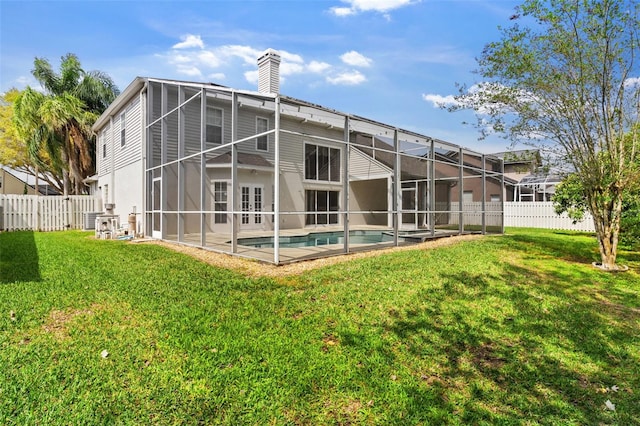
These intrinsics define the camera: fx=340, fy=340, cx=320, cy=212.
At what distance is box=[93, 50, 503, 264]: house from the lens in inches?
407

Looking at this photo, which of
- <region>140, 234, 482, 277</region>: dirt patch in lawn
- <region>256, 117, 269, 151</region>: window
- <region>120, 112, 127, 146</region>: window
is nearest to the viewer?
<region>140, 234, 482, 277</region>: dirt patch in lawn

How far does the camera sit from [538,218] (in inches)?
771

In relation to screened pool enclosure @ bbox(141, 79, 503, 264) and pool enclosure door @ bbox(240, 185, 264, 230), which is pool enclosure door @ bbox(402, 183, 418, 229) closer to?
screened pool enclosure @ bbox(141, 79, 503, 264)

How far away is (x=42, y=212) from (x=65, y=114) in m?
6.54

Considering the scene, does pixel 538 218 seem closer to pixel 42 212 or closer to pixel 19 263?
pixel 19 263

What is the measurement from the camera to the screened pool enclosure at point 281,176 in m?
9.55

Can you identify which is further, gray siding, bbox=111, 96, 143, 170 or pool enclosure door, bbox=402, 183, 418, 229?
pool enclosure door, bbox=402, 183, 418, 229

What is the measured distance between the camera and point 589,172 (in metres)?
7.51

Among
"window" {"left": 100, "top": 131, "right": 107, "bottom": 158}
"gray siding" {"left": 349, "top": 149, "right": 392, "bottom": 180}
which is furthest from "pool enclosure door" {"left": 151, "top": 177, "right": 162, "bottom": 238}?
"gray siding" {"left": 349, "top": 149, "right": 392, "bottom": 180}

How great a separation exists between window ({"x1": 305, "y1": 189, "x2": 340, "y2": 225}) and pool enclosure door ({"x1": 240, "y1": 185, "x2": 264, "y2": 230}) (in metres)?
2.89

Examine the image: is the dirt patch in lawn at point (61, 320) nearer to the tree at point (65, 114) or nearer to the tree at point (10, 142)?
the tree at point (65, 114)

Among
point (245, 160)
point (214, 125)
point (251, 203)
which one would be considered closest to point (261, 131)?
point (245, 160)

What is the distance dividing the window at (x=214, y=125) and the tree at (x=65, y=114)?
1164 centimetres

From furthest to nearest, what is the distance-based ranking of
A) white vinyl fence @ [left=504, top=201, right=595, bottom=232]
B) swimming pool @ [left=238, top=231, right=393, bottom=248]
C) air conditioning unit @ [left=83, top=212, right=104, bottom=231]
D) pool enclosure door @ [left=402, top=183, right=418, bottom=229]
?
1. white vinyl fence @ [left=504, top=201, right=595, bottom=232]
2. pool enclosure door @ [left=402, top=183, right=418, bottom=229]
3. air conditioning unit @ [left=83, top=212, right=104, bottom=231]
4. swimming pool @ [left=238, top=231, right=393, bottom=248]
